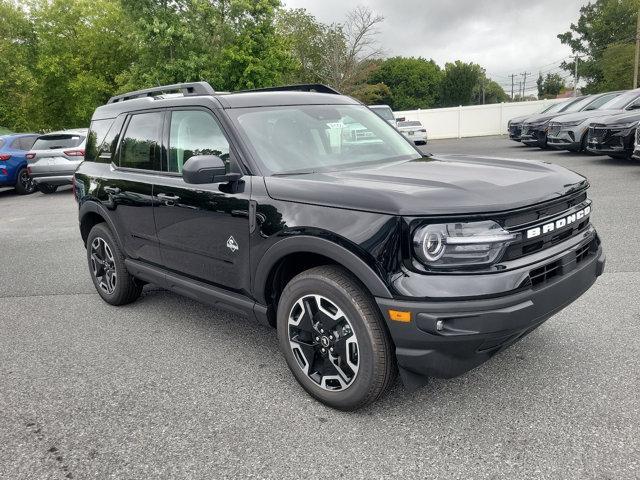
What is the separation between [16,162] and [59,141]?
1.78 metres

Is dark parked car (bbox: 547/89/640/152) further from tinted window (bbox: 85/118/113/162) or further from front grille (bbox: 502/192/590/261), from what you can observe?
tinted window (bbox: 85/118/113/162)

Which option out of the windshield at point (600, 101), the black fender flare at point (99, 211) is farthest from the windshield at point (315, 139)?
the windshield at point (600, 101)

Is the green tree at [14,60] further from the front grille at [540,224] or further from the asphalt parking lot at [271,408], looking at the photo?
the front grille at [540,224]

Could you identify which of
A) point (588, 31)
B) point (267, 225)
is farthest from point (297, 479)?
point (588, 31)

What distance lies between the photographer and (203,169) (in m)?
3.07

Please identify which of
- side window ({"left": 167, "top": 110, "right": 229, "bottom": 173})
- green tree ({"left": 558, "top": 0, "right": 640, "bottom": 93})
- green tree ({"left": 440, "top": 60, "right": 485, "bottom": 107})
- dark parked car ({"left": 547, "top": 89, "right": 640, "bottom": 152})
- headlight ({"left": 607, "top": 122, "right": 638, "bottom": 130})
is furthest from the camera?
green tree ({"left": 440, "top": 60, "right": 485, "bottom": 107})

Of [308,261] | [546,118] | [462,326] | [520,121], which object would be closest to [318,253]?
[308,261]

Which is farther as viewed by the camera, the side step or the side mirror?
the side step

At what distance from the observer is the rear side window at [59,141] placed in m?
13.5

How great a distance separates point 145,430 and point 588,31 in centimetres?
7699

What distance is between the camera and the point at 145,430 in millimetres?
2873

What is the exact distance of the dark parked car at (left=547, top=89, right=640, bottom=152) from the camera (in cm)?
1382

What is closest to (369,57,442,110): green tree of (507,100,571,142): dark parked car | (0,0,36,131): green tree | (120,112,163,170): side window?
(0,0,36,131): green tree

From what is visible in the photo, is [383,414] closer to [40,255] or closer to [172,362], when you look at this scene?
[172,362]
